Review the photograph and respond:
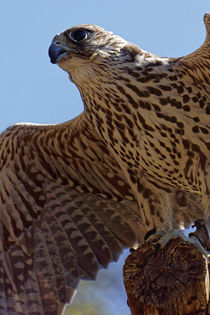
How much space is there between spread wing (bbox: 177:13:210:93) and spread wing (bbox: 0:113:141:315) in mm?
1116

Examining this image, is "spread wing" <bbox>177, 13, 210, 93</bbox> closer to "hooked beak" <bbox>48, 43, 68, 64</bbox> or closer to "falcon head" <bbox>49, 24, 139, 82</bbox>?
"falcon head" <bbox>49, 24, 139, 82</bbox>

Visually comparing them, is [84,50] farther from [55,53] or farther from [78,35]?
[55,53]

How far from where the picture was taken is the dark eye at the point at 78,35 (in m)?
6.00

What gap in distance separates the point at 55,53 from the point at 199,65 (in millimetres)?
1064

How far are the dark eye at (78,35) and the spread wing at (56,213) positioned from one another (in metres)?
0.92

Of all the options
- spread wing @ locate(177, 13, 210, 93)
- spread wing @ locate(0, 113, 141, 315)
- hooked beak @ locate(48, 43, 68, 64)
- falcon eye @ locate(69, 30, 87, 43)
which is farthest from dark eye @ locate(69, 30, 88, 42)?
spread wing @ locate(0, 113, 141, 315)

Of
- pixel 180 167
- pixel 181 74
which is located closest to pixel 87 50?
pixel 181 74

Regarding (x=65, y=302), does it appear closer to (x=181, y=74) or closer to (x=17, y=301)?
(x=17, y=301)

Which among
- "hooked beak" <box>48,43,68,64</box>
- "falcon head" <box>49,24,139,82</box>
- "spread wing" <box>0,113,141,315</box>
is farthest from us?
"spread wing" <box>0,113,141,315</box>

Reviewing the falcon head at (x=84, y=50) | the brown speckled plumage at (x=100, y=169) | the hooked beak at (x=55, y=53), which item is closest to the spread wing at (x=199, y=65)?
the brown speckled plumage at (x=100, y=169)

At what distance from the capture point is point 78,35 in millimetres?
6031

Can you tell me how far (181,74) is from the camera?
5969 millimetres

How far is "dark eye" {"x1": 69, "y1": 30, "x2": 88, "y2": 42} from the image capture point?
19.7 ft

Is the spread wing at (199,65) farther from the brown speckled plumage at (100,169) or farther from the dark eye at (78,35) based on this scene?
the dark eye at (78,35)
